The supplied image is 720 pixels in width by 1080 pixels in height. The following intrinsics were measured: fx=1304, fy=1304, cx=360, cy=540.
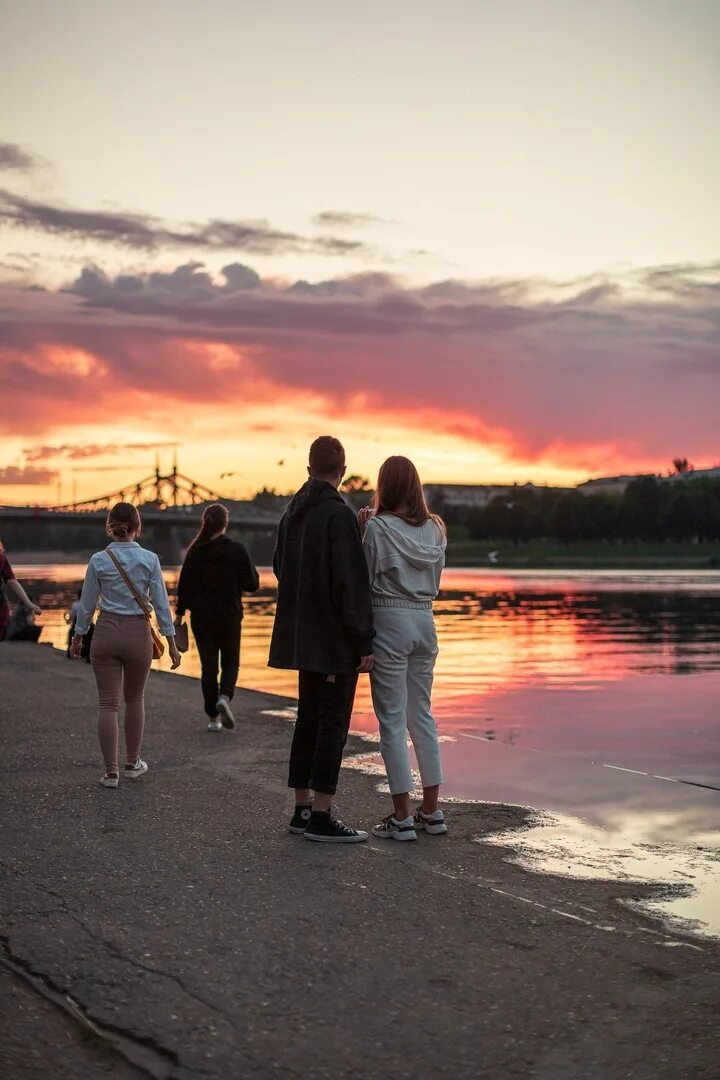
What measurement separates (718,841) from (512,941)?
7.16 ft

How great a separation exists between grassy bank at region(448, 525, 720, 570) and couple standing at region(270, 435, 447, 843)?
94903 mm

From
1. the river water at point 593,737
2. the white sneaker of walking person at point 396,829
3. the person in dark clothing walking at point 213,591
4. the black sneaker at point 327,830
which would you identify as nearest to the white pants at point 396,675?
the white sneaker of walking person at point 396,829

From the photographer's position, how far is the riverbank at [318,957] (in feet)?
11.4

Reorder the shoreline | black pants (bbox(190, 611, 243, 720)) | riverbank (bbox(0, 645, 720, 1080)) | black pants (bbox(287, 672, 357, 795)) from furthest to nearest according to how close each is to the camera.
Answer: the shoreline, black pants (bbox(190, 611, 243, 720)), black pants (bbox(287, 672, 357, 795)), riverbank (bbox(0, 645, 720, 1080))

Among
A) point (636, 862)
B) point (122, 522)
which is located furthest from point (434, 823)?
point (122, 522)

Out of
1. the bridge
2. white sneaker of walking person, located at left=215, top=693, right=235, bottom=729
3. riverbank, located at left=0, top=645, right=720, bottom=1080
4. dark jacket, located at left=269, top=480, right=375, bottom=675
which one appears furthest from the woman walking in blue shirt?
the bridge

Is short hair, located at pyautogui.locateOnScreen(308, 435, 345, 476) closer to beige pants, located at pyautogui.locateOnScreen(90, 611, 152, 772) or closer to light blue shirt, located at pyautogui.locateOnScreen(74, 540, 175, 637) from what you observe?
light blue shirt, located at pyautogui.locateOnScreen(74, 540, 175, 637)

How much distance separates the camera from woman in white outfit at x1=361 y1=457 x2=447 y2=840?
20.4 feet

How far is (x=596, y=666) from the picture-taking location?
18.2 m

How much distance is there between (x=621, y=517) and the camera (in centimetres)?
13588

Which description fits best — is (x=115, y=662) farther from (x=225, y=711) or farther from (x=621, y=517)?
(x=621, y=517)

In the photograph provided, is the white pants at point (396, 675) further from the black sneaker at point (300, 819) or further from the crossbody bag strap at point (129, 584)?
the crossbody bag strap at point (129, 584)

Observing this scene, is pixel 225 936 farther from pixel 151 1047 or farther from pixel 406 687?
pixel 406 687

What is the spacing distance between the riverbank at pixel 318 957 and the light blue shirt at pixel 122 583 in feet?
3.93
